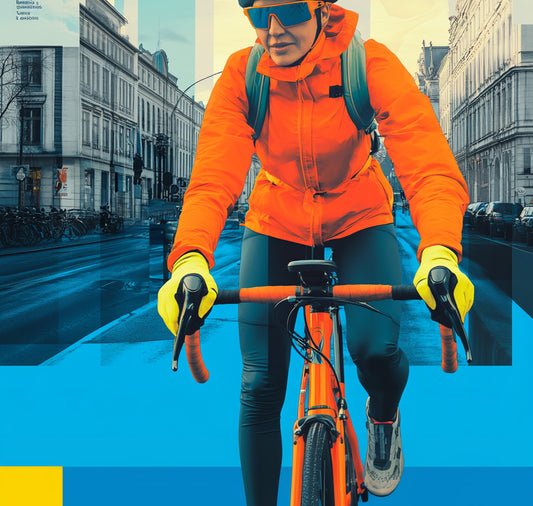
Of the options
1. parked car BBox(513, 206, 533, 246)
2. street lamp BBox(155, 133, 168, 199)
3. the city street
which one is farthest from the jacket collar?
parked car BBox(513, 206, 533, 246)

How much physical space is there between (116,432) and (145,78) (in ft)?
9.06

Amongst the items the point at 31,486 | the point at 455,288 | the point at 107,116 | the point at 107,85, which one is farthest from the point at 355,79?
the point at 107,116

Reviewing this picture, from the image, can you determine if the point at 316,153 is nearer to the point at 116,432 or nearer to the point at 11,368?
the point at 116,432

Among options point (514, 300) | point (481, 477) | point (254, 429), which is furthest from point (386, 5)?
point (514, 300)

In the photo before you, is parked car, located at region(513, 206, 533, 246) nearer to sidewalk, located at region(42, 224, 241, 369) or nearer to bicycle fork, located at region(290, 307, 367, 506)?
sidewalk, located at region(42, 224, 241, 369)

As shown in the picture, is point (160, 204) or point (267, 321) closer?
point (267, 321)

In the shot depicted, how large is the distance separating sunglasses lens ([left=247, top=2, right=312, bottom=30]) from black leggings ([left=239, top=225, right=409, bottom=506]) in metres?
0.68

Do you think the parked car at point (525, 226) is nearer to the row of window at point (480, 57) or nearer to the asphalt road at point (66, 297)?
the asphalt road at point (66, 297)

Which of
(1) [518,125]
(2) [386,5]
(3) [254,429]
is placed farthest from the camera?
(1) [518,125]

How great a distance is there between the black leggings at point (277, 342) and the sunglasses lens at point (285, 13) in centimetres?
68

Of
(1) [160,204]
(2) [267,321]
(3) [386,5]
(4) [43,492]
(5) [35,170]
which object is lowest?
(4) [43,492]

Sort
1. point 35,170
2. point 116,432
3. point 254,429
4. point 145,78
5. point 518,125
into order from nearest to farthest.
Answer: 1. point 254,429
2. point 116,432
3. point 145,78
4. point 518,125
5. point 35,170

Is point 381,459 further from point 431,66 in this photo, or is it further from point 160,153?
point 160,153

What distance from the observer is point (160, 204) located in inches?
202
